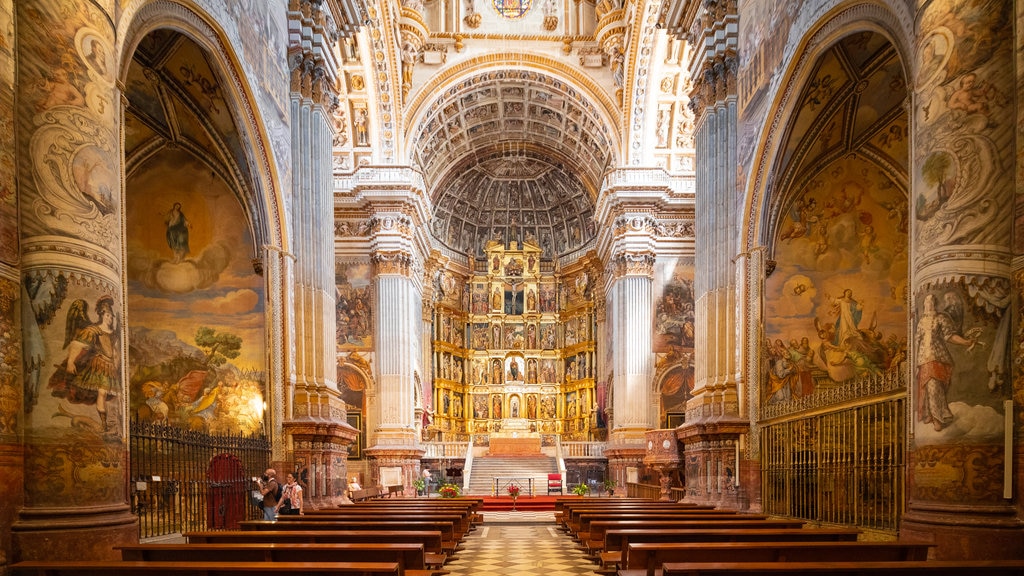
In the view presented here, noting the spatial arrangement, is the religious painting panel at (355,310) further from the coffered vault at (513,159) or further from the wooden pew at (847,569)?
the wooden pew at (847,569)

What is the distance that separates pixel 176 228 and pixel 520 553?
8.60 m

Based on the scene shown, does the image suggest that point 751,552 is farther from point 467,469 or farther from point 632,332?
point 467,469

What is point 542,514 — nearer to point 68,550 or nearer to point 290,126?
point 290,126

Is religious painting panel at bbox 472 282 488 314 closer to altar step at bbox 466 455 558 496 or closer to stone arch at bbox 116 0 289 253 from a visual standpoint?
altar step at bbox 466 455 558 496

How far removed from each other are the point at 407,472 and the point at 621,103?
16.4 metres

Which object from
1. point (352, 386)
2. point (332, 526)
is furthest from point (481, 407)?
point (332, 526)

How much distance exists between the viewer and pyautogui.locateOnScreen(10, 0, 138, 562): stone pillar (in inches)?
291

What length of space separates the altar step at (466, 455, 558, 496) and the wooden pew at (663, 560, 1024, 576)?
2611 cm

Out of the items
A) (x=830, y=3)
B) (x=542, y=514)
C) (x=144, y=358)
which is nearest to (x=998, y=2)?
(x=830, y=3)

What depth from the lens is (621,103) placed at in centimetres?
3178

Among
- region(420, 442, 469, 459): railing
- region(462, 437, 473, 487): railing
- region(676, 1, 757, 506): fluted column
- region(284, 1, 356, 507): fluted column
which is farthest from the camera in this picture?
region(420, 442, 469, 459): railing

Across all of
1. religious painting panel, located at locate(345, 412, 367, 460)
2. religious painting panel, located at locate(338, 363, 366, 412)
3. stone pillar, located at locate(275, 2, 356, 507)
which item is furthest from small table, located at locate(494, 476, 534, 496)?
stone pillar, located at locate(275, 2, 356, 507)

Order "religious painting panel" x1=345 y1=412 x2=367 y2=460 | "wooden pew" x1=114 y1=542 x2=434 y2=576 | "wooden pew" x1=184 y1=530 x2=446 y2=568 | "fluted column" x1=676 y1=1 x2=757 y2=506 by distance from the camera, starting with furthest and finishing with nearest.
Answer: "religious painting panel" x1=345 y1=412 x2=367 y2=460 < "fluted column" x1=676 y1=1 x2=757 y2=506 < "wooden pew" x1=184 y1=530 x2=446 y2=568 < "wooden pew" x1=114 y1=542 x2=434 y2=576

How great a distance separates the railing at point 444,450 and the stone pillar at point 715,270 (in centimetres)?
1914
